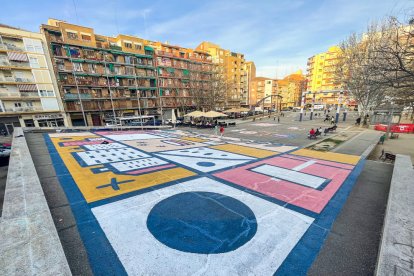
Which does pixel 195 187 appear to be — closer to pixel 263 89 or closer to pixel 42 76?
pixel 42 76

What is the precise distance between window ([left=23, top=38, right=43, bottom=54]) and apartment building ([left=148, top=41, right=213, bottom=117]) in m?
24.0

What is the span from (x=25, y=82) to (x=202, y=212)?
Answer: 45.8 metres

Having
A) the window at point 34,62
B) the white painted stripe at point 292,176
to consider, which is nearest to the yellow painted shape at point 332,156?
the white painted stripe at point 292,176

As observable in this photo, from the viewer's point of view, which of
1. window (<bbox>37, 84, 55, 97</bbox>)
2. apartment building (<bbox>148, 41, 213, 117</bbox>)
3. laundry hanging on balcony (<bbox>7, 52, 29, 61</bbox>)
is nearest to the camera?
laundry hanging on balcony (<bbox>7, 52, 29, 61</bbox>)

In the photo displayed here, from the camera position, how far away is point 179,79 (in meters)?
53.8

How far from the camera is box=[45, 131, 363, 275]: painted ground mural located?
4043 millimetres

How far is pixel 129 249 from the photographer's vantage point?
14.1 ft

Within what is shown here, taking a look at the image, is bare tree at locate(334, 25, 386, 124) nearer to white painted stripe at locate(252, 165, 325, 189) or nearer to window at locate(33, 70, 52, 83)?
white painted stripe at locate(252, 165, 325, 189)

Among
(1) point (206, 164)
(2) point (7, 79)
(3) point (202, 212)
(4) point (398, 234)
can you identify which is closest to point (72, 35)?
(2) point (7, 79)

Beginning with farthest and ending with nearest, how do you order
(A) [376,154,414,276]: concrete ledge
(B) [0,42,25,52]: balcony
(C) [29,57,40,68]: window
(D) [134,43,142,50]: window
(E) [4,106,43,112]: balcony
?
(D) [134,43,142,50]: window, (C) [29,57,40,68]: window, (E) [4,106,43,112]: balcony, (B) [0,42,25,52]: balcony, (A) [376,154,414,276]: concrete ledge

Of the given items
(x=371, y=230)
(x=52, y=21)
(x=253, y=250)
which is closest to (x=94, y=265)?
(x=253, y=250)

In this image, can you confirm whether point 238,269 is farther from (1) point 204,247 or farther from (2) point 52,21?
(2) point 52,21

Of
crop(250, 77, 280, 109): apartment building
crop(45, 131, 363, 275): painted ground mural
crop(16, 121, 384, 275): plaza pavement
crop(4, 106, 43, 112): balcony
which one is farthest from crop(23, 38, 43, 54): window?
crop(250, 77, 280, 109): apartment building

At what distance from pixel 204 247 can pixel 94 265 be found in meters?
2.46
